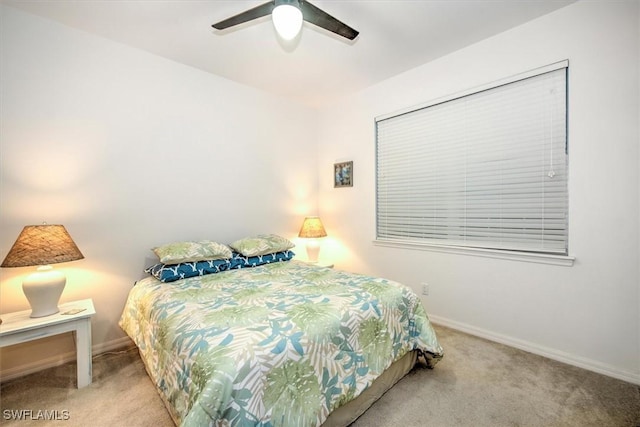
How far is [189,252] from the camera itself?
2.41 meters

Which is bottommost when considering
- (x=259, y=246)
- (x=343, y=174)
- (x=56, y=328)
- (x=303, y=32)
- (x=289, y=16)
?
(x=56, y=328)

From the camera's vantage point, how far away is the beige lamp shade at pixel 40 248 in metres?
1.74

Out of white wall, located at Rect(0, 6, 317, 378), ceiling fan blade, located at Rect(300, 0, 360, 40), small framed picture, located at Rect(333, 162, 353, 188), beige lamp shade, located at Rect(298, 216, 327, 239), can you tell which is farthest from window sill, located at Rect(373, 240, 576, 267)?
ceiling fan blade, located at Rect(300, 0, 360, 40)

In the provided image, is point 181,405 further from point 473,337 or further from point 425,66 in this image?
point 425,66

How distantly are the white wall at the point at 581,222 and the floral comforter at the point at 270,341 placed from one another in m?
0.93

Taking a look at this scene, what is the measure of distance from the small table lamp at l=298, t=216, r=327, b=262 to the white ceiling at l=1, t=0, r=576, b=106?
5.58 feet

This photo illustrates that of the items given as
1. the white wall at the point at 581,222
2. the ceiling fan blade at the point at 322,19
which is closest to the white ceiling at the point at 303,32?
the white wall at the point at 581,222

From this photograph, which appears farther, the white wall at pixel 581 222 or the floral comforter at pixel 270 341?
the white wall at pixel 581 222

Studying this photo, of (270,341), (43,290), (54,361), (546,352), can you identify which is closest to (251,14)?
(270,341)

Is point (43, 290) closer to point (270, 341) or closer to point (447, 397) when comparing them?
point (270, 341)

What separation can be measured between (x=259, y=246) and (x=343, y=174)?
4.95ft
